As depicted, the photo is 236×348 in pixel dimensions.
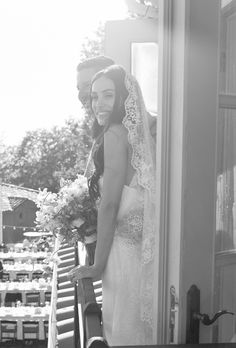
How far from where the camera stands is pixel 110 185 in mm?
2014

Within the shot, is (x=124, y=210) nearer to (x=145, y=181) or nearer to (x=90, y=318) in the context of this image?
(x=145, y=181)

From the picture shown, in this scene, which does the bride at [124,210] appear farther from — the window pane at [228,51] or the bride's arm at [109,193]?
the window pane at [228,51]

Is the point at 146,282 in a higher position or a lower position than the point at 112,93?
lower

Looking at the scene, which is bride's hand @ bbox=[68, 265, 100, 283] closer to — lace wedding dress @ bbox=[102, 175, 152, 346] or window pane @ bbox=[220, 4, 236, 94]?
lace wedding dress @ bbox=[102, 175, 152, 346]

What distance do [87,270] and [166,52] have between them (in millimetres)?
890

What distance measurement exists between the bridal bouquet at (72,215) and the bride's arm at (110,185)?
46 centimetres

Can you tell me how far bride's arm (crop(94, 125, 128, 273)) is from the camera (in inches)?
79.4

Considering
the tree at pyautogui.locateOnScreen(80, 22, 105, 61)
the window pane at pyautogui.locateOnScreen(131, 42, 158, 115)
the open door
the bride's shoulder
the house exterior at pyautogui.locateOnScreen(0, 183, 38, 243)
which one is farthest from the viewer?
the house exterior at pyautogui.locateOnScreen(0, 183, 38, 243)

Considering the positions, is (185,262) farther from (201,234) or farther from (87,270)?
(87,270)

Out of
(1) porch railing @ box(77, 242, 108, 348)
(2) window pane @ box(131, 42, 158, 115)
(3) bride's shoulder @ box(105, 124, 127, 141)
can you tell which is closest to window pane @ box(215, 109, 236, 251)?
(1) porch railing @ box(77, 242, 108, 348)

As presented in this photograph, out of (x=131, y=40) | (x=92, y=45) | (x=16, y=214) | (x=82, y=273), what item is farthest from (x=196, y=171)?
(x=16, y=214)

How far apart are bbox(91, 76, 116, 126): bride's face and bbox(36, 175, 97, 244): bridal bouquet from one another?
517 millimetres

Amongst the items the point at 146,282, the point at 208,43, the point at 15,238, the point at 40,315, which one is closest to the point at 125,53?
the point at 146,282

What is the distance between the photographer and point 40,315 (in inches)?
478
